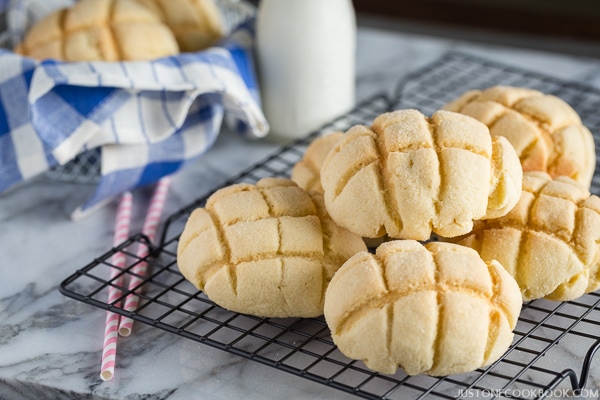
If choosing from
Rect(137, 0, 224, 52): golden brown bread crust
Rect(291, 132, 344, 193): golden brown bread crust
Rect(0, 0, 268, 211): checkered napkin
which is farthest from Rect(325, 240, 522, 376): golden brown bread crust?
Rect(137, 0, 224, 52): golden brown bread crust

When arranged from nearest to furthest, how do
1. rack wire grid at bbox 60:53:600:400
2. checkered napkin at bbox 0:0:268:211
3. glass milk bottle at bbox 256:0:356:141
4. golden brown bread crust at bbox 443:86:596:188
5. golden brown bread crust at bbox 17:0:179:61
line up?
rack wire grid at bbox 60:53:600:400
golden brown bread crust at bbox 443:86:596:188
checkered napkin at bbox 0:0:268:211
golden brown bread crust at bbox 17:0:179:61
glass milk bottle at bbox 256:0:356:141

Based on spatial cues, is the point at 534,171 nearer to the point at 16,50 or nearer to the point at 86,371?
the point at 86,371

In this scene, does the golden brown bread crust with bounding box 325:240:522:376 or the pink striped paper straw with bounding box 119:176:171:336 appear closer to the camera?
the golden brown bread crust with bounding box 325:240:522:376

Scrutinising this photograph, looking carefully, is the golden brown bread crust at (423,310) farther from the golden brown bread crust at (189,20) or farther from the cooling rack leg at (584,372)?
the golden brown bread crust at (189,20)

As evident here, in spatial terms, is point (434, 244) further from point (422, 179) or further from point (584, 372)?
point (584, 372)

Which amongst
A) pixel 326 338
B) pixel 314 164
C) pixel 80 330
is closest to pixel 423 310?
pixel 326 338

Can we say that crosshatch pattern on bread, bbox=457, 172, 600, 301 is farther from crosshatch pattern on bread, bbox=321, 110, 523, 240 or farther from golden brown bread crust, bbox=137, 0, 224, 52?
golden brown bread crust, bbox=137, 0, 224, 52
